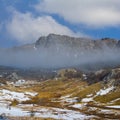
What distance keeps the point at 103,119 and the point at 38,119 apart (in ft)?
82.9

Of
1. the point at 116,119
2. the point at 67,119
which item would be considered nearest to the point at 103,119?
the point at 116,119

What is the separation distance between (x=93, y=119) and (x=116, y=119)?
406 inches

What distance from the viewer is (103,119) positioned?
5039 inches

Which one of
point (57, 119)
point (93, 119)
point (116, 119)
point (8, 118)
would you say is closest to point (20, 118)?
point (8, 118)

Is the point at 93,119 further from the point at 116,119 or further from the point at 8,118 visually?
the point at 8,118

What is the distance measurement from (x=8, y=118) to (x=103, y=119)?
34.2 m

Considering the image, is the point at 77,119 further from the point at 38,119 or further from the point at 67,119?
the point at 38,119

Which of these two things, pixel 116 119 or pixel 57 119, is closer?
pixel 57 119

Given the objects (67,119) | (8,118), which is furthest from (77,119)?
(8,118)

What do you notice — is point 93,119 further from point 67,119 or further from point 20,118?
point 20,118

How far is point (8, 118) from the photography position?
404ft

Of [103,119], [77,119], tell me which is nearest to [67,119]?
[77,119]

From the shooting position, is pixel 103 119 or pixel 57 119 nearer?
pixel 57 119

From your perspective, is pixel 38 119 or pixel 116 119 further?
pixel 116 119
